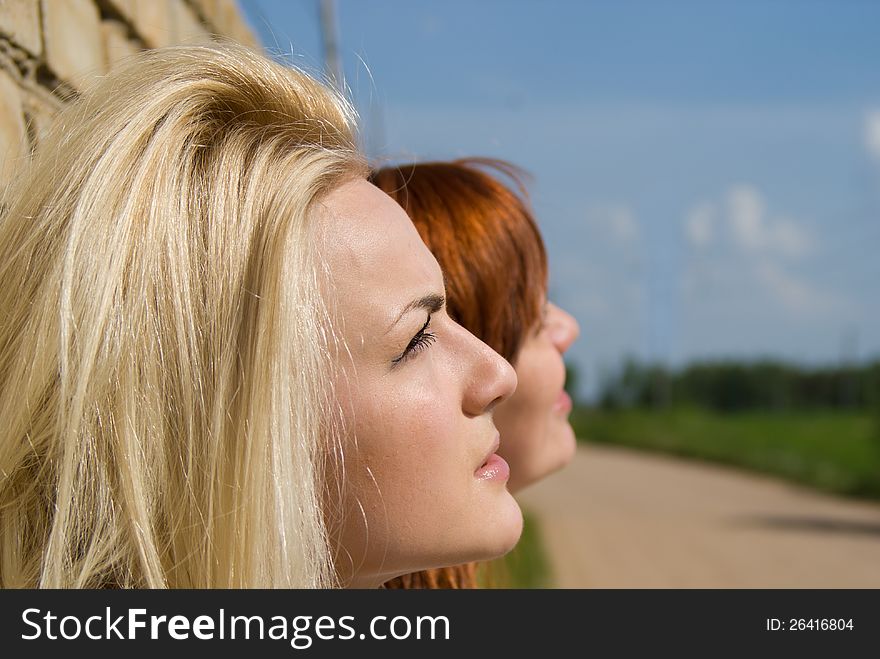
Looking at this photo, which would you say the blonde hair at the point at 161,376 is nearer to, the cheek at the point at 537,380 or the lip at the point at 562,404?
the cheek at the point at 537,380

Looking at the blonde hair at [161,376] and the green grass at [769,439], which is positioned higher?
the blonde hair at [161,376]

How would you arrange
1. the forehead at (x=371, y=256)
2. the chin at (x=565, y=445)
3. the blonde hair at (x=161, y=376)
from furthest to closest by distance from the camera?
1. the chin at (x=565, y=445)
2. the forehead at (x=371, y=256)
3. the blonde hair at (x=161, y=376)

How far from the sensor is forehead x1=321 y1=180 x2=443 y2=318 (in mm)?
1464

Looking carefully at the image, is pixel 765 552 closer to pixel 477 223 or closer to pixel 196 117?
pixel 477 223

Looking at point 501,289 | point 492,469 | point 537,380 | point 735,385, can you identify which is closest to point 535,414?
point 537,380

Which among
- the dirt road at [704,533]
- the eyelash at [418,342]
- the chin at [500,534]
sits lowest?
the dirt road at [704,533]

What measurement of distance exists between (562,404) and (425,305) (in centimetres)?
109

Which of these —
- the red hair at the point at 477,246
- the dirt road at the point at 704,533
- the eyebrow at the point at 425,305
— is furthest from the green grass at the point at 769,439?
the eyebrow at the point at 425,305

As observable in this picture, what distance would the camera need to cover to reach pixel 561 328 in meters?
2.49

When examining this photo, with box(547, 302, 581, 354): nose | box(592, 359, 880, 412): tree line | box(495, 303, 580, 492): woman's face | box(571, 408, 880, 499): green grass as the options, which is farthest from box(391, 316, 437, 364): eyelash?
box(592, 359, 880, 412): tree line

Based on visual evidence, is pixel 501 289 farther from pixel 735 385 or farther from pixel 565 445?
pixel 735 385

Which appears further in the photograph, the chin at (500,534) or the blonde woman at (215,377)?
the chin at (500,534)

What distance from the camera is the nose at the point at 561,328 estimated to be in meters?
2.45

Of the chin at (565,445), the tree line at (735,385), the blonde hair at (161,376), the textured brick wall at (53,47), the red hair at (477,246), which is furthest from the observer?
the tree line at (735,385)
